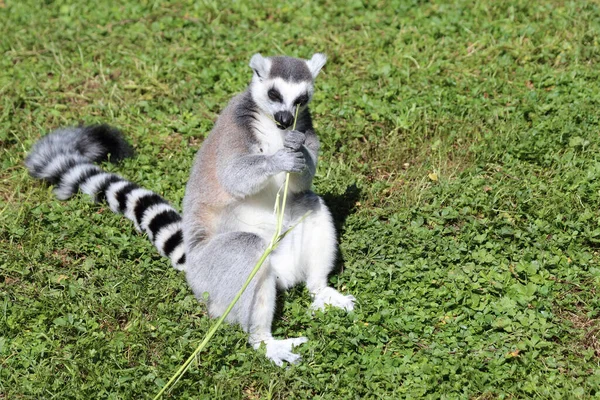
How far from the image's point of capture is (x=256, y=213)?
4.79 m

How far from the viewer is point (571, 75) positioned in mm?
6688

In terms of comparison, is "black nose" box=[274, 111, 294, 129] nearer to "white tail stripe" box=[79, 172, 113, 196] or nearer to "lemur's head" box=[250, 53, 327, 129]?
"lemur's head" box=[250, 53, 327, 129]

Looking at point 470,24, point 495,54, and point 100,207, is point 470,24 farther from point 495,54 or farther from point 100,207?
point 100,207

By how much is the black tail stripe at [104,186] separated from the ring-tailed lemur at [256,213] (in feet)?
1.40

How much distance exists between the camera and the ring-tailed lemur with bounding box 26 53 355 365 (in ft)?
14.3

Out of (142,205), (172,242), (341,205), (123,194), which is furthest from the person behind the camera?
(341,205)

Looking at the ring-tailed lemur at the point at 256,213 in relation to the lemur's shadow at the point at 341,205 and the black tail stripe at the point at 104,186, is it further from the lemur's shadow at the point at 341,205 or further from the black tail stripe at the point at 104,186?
the lemur's shadow at the point at 341,205

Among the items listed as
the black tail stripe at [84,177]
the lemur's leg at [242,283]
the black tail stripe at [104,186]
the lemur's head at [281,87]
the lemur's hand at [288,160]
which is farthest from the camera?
the black tail stripe at [84,177]

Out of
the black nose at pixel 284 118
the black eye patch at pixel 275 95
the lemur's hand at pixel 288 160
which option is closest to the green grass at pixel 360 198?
the lemur's hand at pixel 288 160

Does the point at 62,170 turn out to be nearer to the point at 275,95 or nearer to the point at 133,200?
the point at 133,200

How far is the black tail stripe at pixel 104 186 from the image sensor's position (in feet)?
18.1

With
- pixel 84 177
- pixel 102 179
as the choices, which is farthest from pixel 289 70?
pixel 84 177

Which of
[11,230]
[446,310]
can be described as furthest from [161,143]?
[446,310]

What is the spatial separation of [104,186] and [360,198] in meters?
2.00
